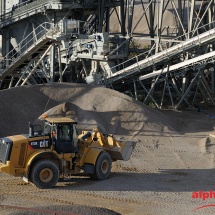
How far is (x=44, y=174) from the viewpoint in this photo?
60.5ft

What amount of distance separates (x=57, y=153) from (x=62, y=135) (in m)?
0.54

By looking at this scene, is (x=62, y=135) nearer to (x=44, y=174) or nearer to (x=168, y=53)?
(x=44, y=174)

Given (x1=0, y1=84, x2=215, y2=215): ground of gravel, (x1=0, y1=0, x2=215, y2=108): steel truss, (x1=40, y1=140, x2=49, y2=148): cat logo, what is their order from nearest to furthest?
(x1=0, y1=84, x2=215, y2=215): ground of gravel → (x1=40, y1=140, x2=49, y2=148): cat logo → (x1=0, y1=0, x2=215, y2=108): steel truss

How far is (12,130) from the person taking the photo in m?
25.9

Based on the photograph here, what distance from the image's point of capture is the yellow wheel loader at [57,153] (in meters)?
18.2

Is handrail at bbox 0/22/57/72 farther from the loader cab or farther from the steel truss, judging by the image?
the loader cab

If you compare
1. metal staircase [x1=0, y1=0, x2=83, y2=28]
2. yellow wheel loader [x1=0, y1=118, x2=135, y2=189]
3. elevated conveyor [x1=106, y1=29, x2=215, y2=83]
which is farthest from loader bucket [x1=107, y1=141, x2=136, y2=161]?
metal staircase [x1=0, y1=0, x2=83, y2=28]

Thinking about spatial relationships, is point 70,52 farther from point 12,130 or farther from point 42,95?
point 12,130

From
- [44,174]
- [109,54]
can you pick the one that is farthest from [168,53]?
[44,174]

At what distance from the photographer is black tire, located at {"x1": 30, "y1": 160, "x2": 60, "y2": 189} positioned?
18281 millimetres

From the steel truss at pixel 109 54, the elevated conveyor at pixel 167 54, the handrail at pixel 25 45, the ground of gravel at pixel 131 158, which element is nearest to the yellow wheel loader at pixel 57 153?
the ground of gravel at pixel 131 158

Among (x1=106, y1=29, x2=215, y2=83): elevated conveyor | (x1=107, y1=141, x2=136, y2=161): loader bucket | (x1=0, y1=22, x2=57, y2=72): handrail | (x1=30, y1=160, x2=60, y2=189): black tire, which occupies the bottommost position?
(x1=30, y1=160, x2=60, y2=189): black tire

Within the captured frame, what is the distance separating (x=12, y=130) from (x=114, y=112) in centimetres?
433

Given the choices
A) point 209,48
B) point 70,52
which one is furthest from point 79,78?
point 209,48
